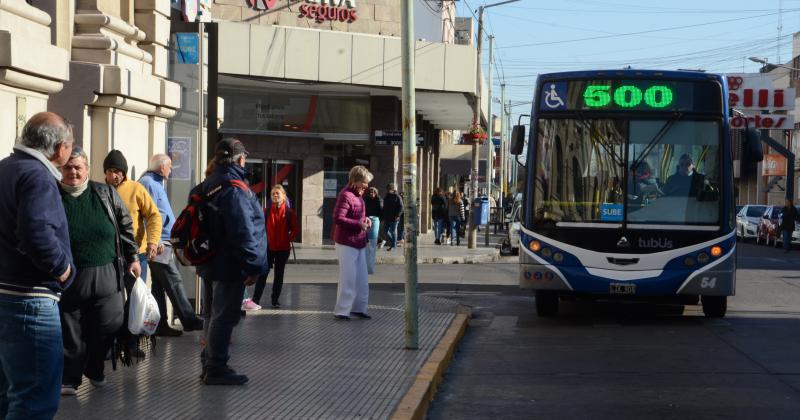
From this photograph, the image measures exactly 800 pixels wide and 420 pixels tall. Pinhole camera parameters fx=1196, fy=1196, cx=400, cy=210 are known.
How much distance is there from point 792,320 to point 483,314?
3.91 metres

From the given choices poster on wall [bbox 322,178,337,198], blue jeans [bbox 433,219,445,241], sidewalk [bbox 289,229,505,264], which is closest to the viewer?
sidewalk [bbox 289,229,505,264]

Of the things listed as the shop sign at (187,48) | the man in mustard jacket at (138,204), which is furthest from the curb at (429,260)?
the man in mustard jacket at (138,204)

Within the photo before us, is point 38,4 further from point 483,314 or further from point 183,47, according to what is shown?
point 483,314

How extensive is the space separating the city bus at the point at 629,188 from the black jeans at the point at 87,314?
738cm

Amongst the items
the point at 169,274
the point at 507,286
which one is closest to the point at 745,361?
the point at 169,274

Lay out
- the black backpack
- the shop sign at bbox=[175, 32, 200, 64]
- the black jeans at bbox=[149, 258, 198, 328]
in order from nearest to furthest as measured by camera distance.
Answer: the black backpack, the black jeans at bbox=[149, 258, 198, 328], the shop sign at bbox=[175, 32, 200, 64]

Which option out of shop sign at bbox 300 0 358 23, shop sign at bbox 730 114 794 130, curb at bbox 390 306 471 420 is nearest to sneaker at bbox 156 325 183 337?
curb at bbox 390 306 471 420

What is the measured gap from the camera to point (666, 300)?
1530cm

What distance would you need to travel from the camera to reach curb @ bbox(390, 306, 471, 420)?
25.4ft

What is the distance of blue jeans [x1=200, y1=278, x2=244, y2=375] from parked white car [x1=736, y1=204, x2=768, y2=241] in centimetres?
4245

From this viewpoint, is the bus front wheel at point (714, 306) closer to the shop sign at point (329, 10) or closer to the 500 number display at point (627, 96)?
the 500 number display at point (627, 96)

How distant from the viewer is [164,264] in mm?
10961

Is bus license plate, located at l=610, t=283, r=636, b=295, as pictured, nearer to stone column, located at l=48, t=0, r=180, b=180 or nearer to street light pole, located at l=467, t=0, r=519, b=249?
stone column, located at l=48, t=0, r=180, b=180

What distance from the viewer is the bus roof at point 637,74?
14492 millimetres
